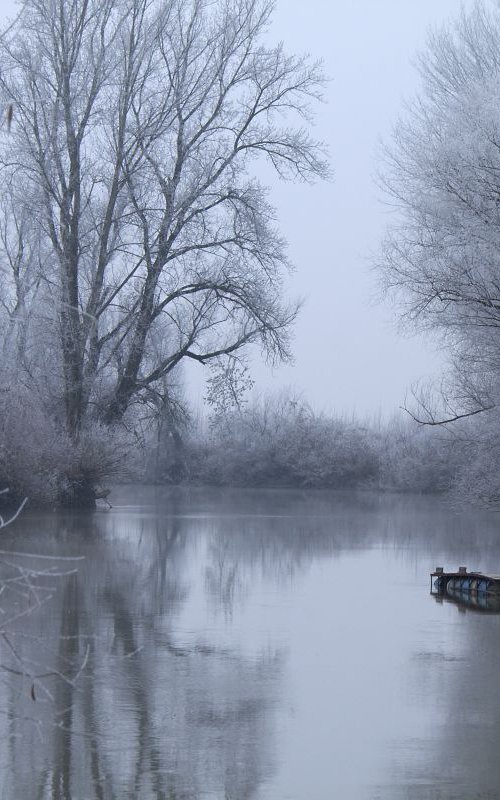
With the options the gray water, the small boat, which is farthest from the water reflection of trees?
the small boat

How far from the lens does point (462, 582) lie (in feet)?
53.3

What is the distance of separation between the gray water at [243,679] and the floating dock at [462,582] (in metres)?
0.41

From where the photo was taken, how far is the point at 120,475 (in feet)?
106

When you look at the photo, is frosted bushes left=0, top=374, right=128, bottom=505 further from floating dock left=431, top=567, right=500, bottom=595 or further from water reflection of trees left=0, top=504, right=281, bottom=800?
water reflection of trees left=0, top=504, right=281, bottom=800

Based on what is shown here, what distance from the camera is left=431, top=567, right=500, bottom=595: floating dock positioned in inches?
624

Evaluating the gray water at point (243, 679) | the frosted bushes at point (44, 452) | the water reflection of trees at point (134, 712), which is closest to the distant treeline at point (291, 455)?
the frosted bushes at point (44, 452)

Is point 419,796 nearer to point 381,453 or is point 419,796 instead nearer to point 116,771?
point 116,771

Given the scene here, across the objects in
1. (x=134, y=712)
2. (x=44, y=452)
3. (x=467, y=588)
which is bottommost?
(x=134, y=712)

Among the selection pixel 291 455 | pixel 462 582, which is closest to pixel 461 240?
pixel 462 582

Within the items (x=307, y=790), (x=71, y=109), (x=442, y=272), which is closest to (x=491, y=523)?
(x=442, y=272)

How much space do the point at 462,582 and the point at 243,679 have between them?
701 centimetres

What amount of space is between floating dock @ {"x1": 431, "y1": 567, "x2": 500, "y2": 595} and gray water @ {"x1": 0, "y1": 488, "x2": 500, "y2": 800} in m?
0.41

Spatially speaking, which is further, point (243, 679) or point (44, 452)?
point (44, 452)

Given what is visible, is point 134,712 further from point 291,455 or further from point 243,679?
point 291,455
